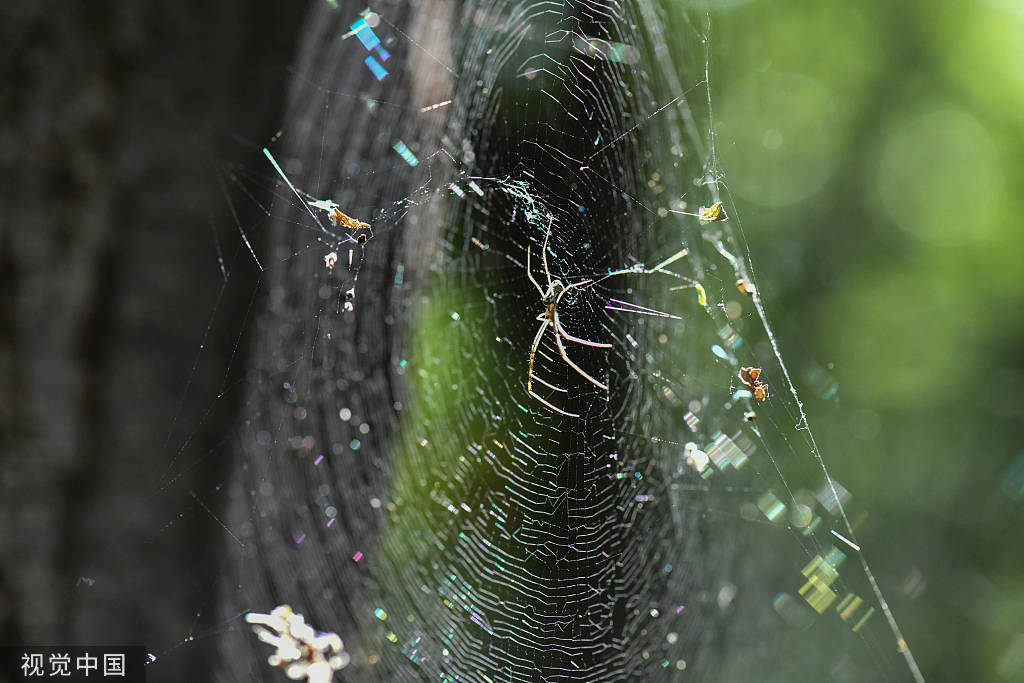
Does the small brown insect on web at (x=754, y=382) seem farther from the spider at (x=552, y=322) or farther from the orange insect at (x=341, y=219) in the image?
the orange insect at (x=341, y=219)

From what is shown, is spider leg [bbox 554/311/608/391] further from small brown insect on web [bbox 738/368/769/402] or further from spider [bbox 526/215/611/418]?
small brown insect on web [bbox 738/368/769/402]

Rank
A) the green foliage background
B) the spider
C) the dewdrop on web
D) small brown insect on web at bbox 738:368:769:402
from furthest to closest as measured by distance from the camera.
Result: the green foliage background < the spider < small brown insect on web at bbox 738:368:769:402 < the dewdrop on web

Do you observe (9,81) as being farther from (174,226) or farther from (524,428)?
(524,428)

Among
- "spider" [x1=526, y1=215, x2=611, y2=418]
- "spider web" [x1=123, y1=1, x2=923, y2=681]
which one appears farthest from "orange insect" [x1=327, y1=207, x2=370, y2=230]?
"spider" [x1=526, y1=215, x2=611, y2=418]

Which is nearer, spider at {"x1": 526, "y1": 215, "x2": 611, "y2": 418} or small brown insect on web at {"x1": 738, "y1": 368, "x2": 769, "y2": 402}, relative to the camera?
small brown insect on web at {"x1": 738, "y1": 368, "x2": 769, "y2": 402}

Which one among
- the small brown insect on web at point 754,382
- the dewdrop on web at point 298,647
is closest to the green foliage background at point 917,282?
the small brown insect on web at point 754,382

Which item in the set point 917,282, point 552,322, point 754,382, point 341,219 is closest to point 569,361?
point 552,322

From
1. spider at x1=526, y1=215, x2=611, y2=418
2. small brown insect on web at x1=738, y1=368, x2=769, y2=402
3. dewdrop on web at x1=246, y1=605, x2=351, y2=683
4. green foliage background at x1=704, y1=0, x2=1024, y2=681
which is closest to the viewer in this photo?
dewdrop on web at x1=246, y1=605, x2=351, y2=683

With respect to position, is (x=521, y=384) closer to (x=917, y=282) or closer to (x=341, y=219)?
(x=341, y=219)
